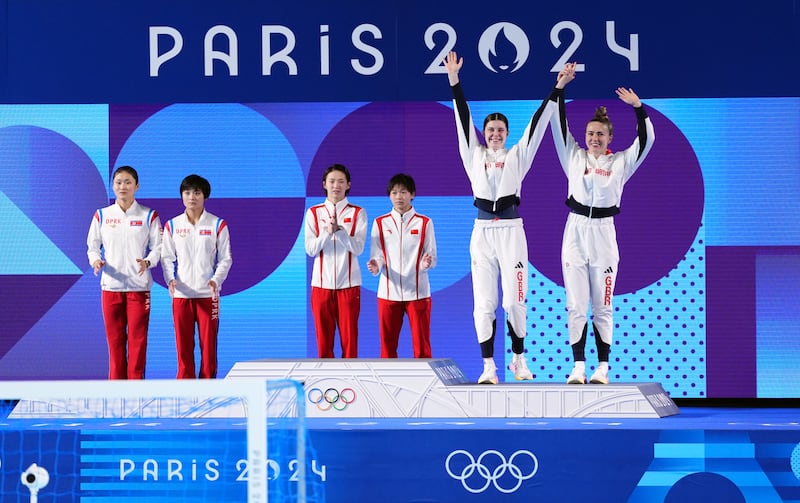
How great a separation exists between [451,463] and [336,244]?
2300 millimetres

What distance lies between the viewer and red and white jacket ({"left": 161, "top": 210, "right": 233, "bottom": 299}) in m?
7.91

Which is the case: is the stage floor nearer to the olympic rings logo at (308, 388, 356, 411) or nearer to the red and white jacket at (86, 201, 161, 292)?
the olympic rings logo at (308, 388, 356, 411)

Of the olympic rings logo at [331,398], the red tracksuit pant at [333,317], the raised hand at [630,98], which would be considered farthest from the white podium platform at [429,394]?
the raised hand at [630,98]

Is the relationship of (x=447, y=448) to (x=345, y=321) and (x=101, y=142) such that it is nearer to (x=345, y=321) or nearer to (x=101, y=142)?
(x=345, y=321)

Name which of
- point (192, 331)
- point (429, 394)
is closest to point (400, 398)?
point (429, 394)

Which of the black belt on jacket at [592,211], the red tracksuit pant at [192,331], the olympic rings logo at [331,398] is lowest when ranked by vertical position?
the olympic rings logo at [331,398]

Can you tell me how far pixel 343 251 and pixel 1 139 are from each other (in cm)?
338

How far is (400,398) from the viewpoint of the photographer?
675 centimetres

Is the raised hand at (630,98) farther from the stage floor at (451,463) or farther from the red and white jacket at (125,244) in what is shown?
the red and white jacket at (125,244)

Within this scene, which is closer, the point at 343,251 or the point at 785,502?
the point at 785,502

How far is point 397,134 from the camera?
908cm

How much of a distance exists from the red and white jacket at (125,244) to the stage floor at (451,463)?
1871mm

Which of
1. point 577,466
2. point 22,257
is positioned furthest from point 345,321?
point 22,257

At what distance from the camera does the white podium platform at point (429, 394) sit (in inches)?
260
